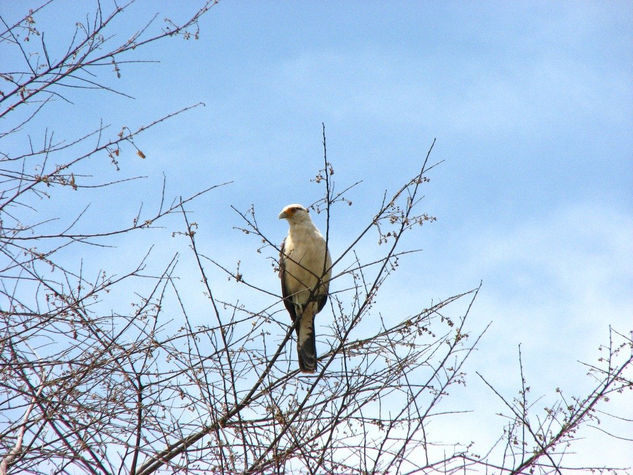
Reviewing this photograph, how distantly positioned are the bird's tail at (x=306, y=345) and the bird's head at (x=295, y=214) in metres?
0.91

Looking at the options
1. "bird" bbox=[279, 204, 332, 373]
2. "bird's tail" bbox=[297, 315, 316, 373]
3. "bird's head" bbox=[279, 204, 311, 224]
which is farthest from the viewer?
"bird's head" bbox=[279, 204, 311, 224]

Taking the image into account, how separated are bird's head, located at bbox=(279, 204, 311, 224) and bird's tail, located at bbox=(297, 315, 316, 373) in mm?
911

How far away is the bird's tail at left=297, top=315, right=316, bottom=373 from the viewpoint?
5.98m

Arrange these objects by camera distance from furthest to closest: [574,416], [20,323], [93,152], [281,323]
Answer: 1. [281,323]
2. [574,416]
3. [93,152]
4. [20,323]

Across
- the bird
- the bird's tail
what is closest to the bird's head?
the bird

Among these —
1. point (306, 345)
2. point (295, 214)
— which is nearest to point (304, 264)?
point (295, 214)

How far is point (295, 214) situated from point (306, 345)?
128cm

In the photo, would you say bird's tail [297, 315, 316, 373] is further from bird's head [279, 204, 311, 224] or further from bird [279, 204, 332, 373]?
bird's head [279, 204, 311, 224]

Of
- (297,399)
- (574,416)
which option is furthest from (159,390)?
(574,416)

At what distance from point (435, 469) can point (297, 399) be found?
2.84ft

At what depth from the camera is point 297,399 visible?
414 centimetres

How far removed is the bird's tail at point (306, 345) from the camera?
19.6 feet

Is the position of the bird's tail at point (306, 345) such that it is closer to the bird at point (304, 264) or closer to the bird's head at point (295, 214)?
the bird at point (304, 264)

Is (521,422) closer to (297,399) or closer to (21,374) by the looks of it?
(297,399)
